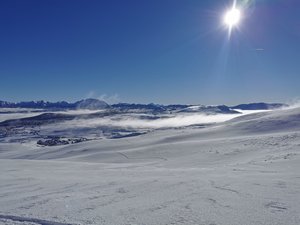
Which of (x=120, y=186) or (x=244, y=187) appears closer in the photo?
(x=244, y=187)

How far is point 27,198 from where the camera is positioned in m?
8.73

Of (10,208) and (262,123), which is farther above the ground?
(262,123)

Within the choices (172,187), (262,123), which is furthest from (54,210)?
(262,123)

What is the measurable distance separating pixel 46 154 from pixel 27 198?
4019 centimetres

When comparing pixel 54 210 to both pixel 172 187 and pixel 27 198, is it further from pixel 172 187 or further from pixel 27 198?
pixel 172 187

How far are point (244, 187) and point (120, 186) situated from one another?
12.4 ft

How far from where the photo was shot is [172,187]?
9.70 meters

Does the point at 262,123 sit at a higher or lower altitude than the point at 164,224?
higher

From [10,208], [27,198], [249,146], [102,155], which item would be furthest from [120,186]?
[102,155]

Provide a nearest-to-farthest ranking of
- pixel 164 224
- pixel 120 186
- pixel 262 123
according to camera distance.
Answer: pixel 164 224 → pixel 120 186 → pixel 262 123

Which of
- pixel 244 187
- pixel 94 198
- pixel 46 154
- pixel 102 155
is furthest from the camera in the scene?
pixel 46 154

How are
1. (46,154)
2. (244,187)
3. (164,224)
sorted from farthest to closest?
(46,154) < (244,187) < (164,224)

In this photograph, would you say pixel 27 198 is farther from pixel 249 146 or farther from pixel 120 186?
pixel 249 146

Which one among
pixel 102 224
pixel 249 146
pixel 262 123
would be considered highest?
pixel 262 123
